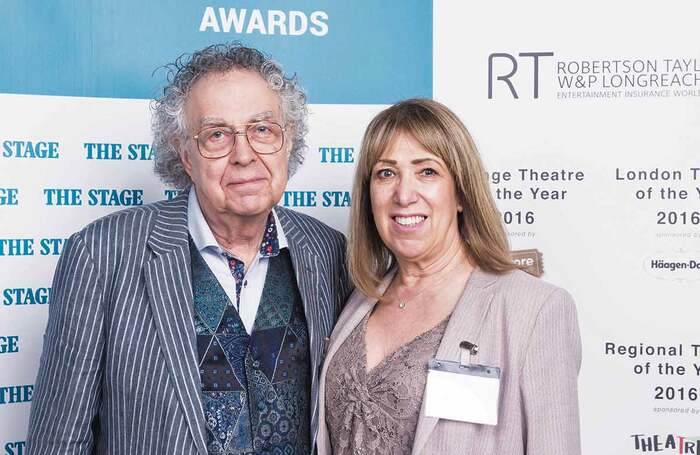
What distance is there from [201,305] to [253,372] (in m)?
0.21

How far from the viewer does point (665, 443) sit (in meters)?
2.48

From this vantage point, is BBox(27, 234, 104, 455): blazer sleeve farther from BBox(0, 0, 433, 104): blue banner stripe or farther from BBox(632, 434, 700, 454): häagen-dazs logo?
BBox(632, 434, 700, 454): häagen-dazs logo

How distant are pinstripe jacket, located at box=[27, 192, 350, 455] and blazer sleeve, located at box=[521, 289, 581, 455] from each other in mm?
758

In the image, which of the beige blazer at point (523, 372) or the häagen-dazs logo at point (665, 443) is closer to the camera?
the beige blazer at point (523, 372)

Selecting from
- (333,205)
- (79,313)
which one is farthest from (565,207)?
(79,313)

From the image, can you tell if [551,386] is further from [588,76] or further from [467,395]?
[588,76]

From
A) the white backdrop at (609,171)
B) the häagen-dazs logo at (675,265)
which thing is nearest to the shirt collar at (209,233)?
the white backdrop at (609,171)

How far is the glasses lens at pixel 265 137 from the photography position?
1888 millimetres

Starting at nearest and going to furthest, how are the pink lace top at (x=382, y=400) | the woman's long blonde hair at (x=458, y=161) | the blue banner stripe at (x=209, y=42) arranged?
the pink lace top at (x=382, y=400) < the woman's long blonde hair at (x=458, y=161) < the blue banner stripe at (x=209, y=42)

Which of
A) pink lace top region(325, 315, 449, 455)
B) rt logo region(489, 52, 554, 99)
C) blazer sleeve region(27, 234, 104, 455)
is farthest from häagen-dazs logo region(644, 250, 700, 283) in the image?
blazer sleeve region(27, 234, 104, 455)

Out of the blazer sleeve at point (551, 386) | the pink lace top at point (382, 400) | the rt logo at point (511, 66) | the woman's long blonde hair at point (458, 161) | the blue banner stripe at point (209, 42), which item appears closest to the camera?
the blazer sleeve at point (551, 386)

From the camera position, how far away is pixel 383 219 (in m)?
1.87

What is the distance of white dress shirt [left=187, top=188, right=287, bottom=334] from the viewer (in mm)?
1873

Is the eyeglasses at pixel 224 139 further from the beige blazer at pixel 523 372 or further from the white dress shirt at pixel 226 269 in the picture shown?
the beige blazer at pixel 523 372
